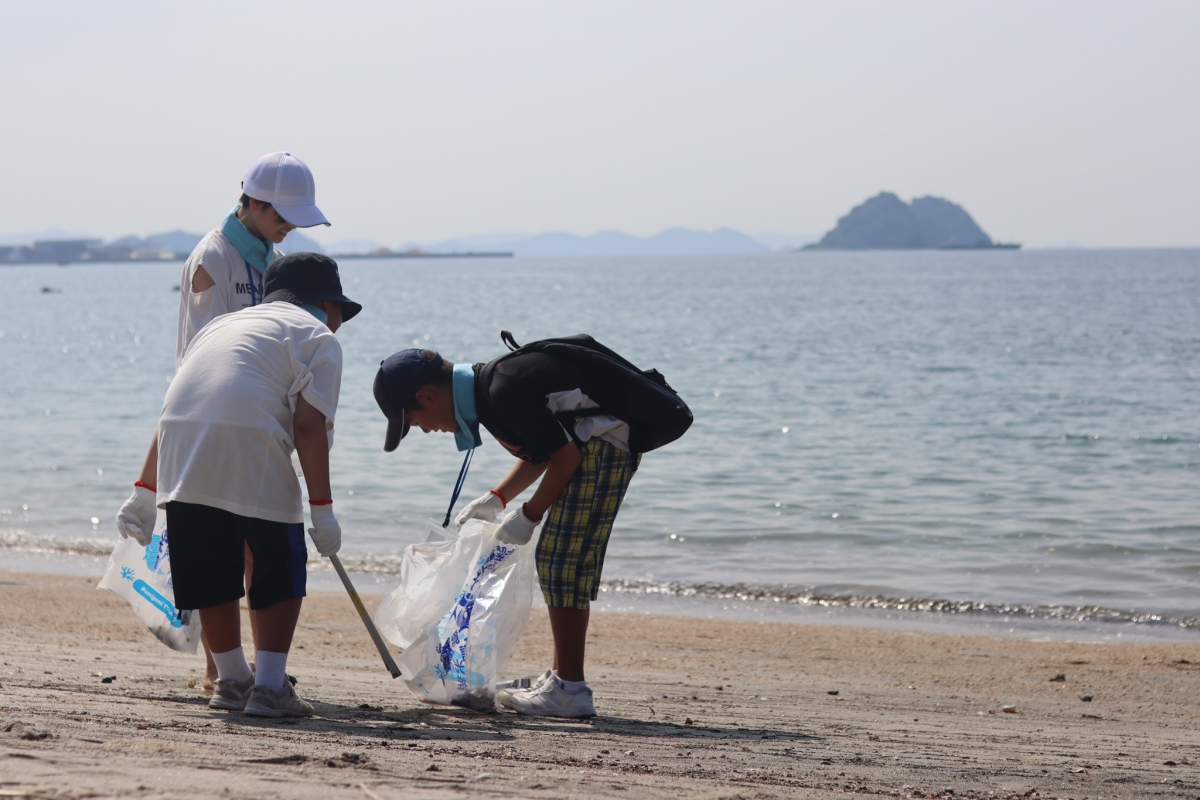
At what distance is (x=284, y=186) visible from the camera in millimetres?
3611

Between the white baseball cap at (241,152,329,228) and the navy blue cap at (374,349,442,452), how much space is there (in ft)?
2.04

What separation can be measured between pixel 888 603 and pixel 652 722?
3.81 metres

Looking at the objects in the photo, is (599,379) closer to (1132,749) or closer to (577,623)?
(577,623)

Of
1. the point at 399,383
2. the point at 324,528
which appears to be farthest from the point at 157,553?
the point at 399,383

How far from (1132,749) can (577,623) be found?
1.99m

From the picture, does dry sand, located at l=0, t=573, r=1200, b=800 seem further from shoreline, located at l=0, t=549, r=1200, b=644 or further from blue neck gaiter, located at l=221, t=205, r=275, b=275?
blue neck gaiter, located at l=221, t=205, r=275, b=275

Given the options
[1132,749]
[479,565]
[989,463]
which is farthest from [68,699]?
[989,463]

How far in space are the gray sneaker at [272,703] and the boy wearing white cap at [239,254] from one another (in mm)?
421

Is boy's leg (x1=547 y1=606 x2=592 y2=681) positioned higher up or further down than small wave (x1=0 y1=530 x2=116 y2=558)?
higher up

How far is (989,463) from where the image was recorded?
465 inches

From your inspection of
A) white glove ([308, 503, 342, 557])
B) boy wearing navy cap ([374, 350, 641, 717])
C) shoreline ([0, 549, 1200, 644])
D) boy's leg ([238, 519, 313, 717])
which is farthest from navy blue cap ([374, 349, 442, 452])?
shoreline ([0, 549, 1200, 644])

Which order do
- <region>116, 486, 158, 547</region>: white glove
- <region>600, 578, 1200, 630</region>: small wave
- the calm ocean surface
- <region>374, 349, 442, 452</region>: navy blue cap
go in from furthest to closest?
1. the calm ocean surface
2. <region>600, 578, 1200, 630</region>: small wave
3. <region>116, 486, 158, 547</region>: white glove
4. <region>374, 349, 442, 452</region>: navy blue cap

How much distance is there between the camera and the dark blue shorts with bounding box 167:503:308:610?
3.22 metres

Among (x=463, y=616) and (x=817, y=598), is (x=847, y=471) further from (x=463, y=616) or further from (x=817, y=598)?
(x=463, y=616)
